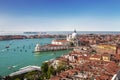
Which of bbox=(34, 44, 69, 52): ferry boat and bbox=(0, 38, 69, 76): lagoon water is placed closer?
bbox=(0, 38, 69, 76): lagoon water

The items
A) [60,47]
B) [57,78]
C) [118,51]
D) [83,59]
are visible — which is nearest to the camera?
[57,78]

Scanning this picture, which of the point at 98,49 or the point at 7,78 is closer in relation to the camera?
the point at 7,78

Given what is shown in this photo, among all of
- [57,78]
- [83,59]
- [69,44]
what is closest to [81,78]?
[57,78]

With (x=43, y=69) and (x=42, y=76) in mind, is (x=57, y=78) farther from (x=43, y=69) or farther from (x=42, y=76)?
(x=43, y=69)

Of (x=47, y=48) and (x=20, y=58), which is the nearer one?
(x=20, y=58)

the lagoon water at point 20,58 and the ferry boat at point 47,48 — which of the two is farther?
the ferry boat at point 47,48

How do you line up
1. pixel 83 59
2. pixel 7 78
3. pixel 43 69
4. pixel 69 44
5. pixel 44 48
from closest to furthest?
pixel 7 78 → pixel 43 69 → pixel 83 59 → pixel 44 48 → pixel 69 44

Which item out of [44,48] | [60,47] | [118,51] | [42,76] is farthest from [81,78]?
[60,47]

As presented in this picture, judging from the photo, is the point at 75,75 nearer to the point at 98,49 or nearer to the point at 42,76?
the point at 42,76

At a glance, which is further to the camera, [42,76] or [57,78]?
[42,76]
